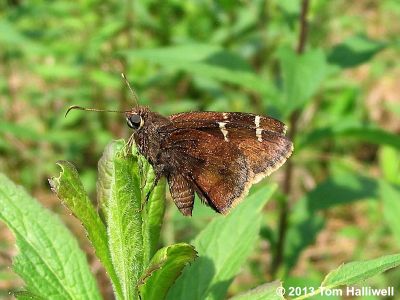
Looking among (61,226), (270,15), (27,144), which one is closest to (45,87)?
(27,144)

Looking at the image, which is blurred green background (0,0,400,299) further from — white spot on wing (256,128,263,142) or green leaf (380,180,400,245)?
white spot on wing (256,128,263,142)

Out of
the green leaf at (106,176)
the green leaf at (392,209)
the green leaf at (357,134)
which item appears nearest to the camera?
the green leaf at (106,176)

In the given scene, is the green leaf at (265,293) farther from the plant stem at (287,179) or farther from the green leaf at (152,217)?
the plant stem at (287,179)

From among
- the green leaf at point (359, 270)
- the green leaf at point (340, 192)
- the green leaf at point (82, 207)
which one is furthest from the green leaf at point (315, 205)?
the green leaf at point (82, 207)

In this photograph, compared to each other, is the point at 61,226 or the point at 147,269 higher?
the point at 61,226

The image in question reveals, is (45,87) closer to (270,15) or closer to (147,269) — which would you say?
(270,15)

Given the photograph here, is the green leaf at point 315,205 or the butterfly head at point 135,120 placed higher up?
the green leaf at point 315,205

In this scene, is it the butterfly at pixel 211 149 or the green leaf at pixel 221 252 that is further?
the butterfly at pixel 211 149
